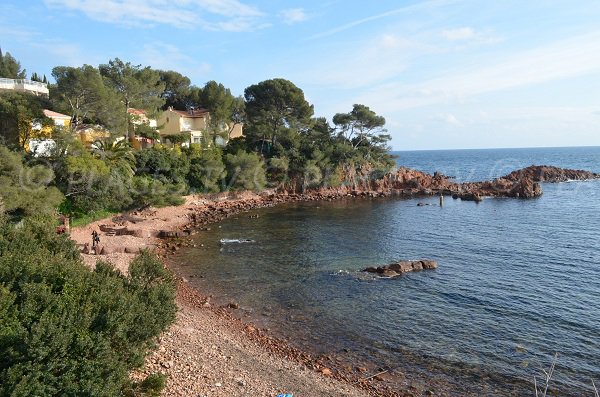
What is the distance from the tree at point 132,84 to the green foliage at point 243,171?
12924 mm

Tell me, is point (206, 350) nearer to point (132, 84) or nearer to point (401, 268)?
point (401, 268)

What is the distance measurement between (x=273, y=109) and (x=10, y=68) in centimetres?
4829

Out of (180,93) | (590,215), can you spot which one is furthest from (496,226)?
(180,93)

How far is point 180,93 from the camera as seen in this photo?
7812 cm

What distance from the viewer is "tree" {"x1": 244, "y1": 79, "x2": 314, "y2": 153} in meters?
65.9

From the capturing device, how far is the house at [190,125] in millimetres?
65619

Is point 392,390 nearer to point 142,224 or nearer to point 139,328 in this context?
point 139,328

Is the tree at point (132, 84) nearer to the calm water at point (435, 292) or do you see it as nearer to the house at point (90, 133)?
the house at point (90, 133)

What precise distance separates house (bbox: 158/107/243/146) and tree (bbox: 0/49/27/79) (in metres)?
27.5

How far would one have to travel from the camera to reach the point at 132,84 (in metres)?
50.9

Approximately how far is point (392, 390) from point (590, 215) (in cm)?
4802

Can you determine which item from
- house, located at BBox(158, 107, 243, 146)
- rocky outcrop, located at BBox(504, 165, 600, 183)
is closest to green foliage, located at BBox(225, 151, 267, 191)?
house, located at BBox(158, 107, 243, 146)

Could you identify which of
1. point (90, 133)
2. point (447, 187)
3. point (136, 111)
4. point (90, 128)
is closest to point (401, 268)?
point (90, 128)

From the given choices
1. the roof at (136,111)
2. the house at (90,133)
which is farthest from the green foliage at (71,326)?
the roof at (136,111)
